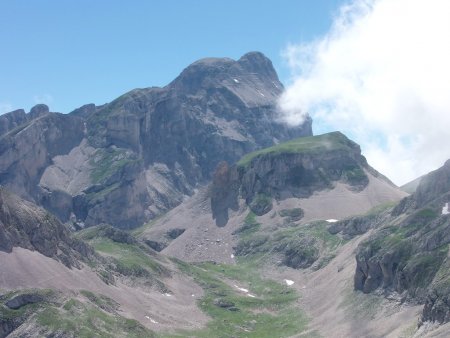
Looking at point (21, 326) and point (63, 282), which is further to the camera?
point (63, 282)

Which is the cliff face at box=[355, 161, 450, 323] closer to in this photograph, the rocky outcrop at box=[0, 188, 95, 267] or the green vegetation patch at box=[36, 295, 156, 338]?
the green vegetation patch at box=[36, 295, 156, 338]

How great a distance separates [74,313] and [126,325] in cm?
1287

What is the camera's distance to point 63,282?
183 meters

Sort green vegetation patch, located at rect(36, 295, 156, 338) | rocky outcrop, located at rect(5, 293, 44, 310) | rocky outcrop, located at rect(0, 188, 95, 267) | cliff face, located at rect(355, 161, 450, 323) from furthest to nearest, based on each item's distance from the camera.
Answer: rocky outcrop, located at rect(0, 188, 95, 267), rocky outcrop, located at rect(5, 293, 44, 310), green vegetation patch, located at rect(36, 295, 156, 338), cliff face, located at rect(355, 161, 450, 323)

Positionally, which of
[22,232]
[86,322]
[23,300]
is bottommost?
[86,322]

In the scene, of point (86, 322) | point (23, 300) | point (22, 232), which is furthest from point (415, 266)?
point (22, 232)

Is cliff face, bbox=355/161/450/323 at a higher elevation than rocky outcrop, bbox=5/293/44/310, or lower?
lower

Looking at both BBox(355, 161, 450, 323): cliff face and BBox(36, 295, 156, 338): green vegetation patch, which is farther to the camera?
BBox(36, 295, 156, 338): green vegetation patch

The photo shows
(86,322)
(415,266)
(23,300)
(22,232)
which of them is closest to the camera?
(86,322)

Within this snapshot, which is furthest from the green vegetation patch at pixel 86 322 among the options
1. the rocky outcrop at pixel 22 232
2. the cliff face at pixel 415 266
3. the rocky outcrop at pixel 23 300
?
the cliff face at pixel 415 266

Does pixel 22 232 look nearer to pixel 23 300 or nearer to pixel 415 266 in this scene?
pixel 23 300

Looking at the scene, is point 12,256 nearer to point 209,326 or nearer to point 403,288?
point 209,326

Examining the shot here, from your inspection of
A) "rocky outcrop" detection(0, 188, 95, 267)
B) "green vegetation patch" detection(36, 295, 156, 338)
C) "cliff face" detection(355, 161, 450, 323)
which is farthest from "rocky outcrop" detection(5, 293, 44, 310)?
"cliff face" detection(355, 161, 450, 323)

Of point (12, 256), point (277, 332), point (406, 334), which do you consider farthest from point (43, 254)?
point (406, 334)
